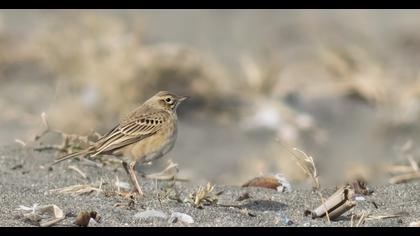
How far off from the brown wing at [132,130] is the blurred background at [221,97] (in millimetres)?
2105

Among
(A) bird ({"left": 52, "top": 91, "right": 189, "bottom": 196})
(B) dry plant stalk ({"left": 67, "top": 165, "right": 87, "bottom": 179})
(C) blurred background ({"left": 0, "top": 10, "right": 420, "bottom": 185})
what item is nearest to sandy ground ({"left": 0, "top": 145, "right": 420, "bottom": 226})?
(B) dry plant stalk ({"left": 67, "top": 165, "right": 87, "bottom": 179})

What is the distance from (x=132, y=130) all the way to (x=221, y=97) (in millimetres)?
4642

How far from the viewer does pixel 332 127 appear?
1108 centimetres

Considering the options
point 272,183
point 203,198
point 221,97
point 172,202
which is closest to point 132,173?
point 172,202

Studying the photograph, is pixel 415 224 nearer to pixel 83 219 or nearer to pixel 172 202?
pixel 172 202

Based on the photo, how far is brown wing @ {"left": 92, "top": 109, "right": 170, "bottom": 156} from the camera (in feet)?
22.0

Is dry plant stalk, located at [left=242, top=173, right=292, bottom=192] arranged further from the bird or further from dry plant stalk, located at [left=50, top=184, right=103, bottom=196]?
dry plant stalk, located at [left=50, top=184, right=103, bottom=196]

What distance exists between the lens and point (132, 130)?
684 centimetres

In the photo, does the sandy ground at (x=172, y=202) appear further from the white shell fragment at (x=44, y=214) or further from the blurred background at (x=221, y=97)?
the blurred background at (x=221, y=97)

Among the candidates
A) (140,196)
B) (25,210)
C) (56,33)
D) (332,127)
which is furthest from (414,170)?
(56,33)

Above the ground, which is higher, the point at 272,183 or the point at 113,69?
the point at 113,69

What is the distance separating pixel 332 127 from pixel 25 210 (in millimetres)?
5872

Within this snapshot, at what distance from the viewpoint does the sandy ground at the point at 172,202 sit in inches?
220

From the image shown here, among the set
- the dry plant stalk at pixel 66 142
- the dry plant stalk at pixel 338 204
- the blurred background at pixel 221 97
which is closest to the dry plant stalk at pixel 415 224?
the dry plant stalk at pixel 338 204
